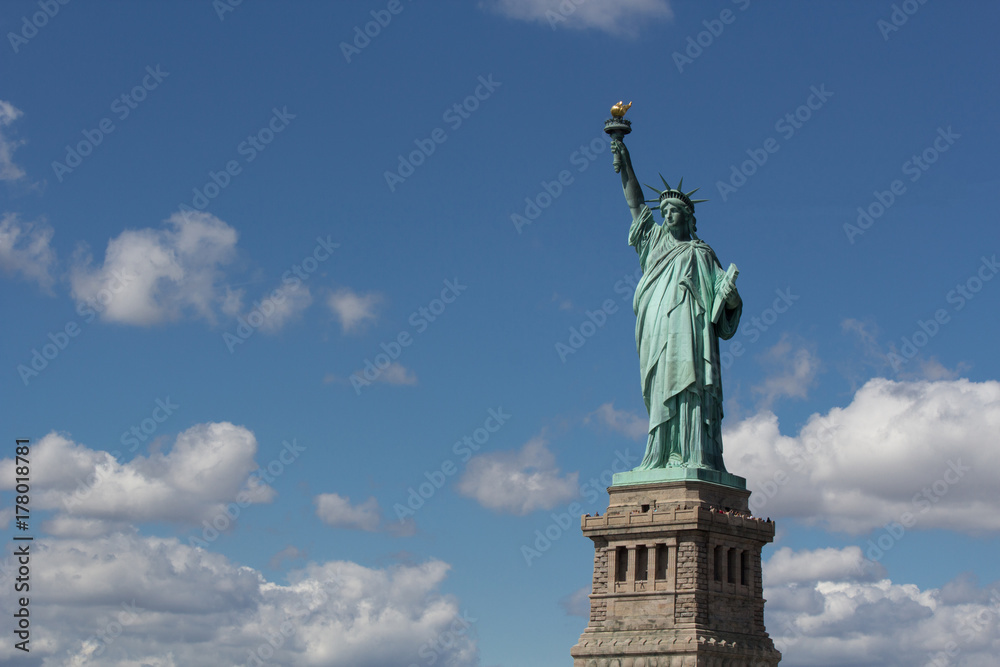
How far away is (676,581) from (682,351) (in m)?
7.36

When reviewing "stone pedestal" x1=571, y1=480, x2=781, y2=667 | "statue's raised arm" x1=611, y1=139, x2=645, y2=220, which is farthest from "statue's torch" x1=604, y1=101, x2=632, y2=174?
"stone pedestal" x1=571, y1=480, x2=781, y2=667

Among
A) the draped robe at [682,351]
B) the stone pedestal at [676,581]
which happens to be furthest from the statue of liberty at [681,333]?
the stone pedestal at [676,581]

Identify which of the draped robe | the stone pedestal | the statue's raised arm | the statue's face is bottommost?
the stone pedestal

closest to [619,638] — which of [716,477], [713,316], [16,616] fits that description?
[716,477]

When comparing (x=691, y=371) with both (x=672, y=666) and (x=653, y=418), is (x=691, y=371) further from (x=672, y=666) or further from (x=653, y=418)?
(x=672, y=666)

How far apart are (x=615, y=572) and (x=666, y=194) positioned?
12779 millimetres

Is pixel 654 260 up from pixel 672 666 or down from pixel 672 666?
up

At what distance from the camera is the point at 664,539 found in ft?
157

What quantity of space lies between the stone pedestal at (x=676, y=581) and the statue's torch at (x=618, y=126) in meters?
11.1

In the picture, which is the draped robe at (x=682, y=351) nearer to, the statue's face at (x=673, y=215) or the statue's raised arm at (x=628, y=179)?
the statue's face at (x=673, y=215)

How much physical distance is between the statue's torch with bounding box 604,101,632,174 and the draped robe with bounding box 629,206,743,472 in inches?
124

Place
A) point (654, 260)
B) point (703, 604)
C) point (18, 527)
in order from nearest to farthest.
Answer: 1. point (18, 527)
2. point (703, 604)
3. point (654, 260)

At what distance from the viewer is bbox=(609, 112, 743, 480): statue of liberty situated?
49.2 m

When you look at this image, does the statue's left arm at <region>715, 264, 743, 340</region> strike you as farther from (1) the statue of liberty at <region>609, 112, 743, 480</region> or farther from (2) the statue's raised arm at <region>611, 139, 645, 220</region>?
(2) the statue's raised arm at <region>611, 139, 645, 220</region>
